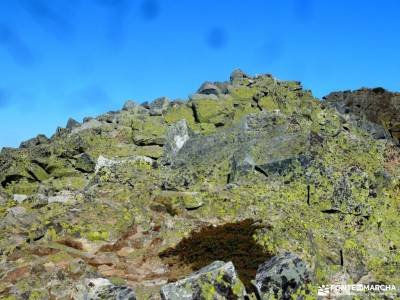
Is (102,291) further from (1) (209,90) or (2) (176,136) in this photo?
(1) (209,90)

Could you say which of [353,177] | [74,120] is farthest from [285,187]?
[74,120]

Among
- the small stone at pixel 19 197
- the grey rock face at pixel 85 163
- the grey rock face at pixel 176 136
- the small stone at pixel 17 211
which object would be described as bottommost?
the small stone at pixel 17 211

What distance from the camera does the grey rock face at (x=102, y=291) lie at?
54.4 feet

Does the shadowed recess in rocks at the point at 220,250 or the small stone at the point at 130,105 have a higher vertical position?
the small stone at the point at 130,105

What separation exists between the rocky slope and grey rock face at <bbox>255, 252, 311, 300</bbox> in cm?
4

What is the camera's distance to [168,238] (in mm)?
26312

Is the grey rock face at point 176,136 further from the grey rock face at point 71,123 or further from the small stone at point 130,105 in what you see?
the grey rock face at point 71,123

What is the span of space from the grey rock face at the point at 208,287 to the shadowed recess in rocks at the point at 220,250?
14.2ft

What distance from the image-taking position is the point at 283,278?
1678 centimetres

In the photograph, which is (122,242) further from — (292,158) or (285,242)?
(292,158)

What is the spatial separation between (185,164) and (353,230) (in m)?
14.7

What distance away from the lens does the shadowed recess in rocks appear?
22375 millimetres

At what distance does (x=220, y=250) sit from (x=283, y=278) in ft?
24.1

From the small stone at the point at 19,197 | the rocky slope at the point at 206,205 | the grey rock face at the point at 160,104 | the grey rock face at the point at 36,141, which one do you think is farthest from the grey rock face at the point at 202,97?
the small stone at the point at 19,197
